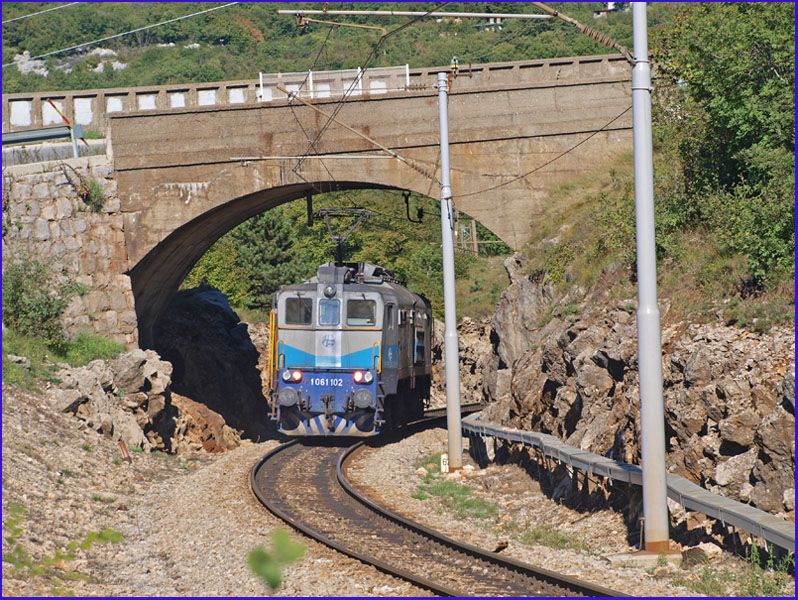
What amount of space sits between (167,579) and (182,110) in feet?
64.1

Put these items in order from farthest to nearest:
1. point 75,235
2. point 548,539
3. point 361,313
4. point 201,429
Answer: point 201,429 → point 75,235 → point 361,313 → point 548,539

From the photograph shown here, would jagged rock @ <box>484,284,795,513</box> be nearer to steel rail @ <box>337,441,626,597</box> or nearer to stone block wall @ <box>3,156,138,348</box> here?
steel rail @ <box>337,441,626,597</box>

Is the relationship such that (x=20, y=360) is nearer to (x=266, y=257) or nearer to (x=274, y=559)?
(x=274, y=559)

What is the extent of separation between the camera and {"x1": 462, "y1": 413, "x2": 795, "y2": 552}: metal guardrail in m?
10.5

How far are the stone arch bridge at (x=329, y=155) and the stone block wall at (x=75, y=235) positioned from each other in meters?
0.04

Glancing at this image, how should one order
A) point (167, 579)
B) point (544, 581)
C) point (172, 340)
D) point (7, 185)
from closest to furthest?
point (544, 581)
point (167, 579)
point (7, 185)
point (172, 340)

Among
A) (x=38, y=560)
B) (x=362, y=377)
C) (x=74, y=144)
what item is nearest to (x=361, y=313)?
(x=362, y=377)

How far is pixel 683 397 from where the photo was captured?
14648 millimetres

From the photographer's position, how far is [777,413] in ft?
39.8

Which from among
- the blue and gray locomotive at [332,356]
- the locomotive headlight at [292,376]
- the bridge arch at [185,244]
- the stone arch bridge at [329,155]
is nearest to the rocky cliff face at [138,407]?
the stone arch bridge at [329,155]

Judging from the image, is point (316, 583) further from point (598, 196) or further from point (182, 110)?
point (182, 110)

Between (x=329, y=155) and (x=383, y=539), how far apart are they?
53.3 ft

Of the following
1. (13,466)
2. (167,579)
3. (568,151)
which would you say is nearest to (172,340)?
(568,151)

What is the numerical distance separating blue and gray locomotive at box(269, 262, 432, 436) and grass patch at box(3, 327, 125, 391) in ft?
17.0
